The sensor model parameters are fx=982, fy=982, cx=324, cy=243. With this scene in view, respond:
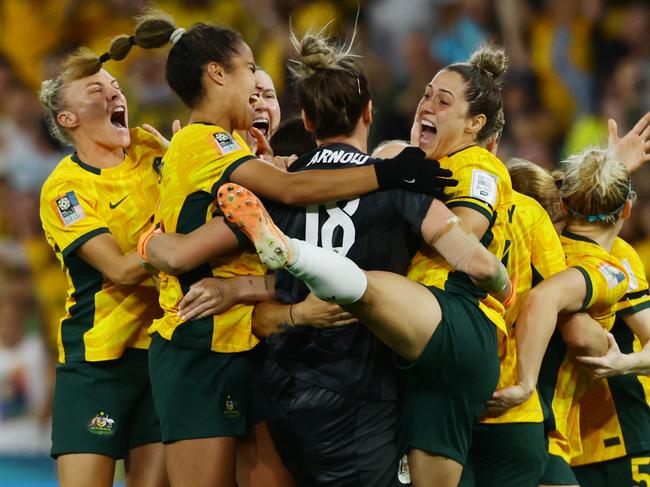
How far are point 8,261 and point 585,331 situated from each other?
20.9ft

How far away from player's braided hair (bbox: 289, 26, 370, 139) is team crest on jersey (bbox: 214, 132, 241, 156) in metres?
0.26

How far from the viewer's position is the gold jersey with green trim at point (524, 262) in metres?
3.49

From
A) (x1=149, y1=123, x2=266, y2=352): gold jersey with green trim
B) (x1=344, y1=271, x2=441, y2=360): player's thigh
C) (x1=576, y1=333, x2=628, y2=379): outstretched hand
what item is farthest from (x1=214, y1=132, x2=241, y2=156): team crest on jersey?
(x1=576, y1=333, x2=628, y2=379): outstretched hand

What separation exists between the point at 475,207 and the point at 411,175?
27 centimetres

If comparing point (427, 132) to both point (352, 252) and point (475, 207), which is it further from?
point (352, 252)

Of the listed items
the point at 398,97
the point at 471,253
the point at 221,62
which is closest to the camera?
the point at 471,253

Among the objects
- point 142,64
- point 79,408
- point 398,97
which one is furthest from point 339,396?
point 142,64

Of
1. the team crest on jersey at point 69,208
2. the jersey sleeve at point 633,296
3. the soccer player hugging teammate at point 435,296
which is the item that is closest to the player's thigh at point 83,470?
the team crest on jersey at point 69,208

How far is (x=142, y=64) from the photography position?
880 centimetres

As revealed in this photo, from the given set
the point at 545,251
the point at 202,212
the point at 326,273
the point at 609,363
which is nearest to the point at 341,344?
the point at 326,273

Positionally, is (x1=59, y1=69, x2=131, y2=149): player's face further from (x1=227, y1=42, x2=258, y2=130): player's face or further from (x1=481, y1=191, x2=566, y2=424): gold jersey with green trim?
(x1=481, y1=191, x2=566, y2=424): gold jersey with green trim

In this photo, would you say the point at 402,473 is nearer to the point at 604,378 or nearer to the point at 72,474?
the point at 604,378

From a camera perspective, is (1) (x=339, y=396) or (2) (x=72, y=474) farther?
(2) (x=72, y=474)

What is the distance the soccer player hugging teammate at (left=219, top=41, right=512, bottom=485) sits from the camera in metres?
2.81
